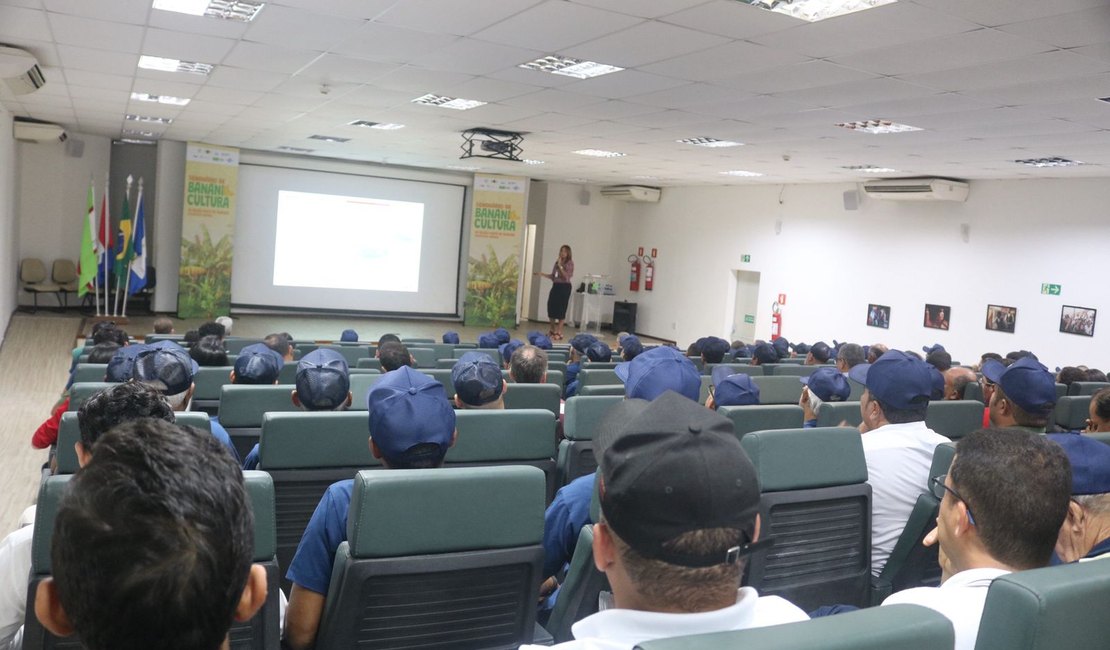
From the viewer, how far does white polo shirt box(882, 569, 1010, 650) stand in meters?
1.42

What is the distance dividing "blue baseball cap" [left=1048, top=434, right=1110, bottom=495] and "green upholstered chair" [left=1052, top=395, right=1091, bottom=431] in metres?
3.55

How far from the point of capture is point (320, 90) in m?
8.10

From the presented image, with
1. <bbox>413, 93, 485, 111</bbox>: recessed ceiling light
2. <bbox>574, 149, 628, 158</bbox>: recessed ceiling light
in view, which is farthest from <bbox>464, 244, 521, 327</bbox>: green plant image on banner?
<bbox>413, 93, 485, 111</bbox>: recessed ceiling light

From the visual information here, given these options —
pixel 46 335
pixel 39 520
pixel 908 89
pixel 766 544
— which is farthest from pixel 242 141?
pixel 766 544

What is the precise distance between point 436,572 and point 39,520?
808 mm

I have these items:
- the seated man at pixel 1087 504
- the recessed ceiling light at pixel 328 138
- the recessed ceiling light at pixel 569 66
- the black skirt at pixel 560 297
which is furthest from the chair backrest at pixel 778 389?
the black skirt at pixel 560 297

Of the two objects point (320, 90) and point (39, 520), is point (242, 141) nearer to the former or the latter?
point (320, 90)

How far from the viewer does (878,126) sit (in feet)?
26.0

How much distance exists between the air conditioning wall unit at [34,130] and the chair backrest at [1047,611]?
13563 millimetres

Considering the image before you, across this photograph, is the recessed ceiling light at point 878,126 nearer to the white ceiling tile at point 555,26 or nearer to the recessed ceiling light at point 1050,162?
the recessed ceiling light at point 1050,162

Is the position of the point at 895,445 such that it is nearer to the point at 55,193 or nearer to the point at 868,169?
the point at 868,169

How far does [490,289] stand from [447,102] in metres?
7.59

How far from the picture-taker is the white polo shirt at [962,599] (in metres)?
1.42

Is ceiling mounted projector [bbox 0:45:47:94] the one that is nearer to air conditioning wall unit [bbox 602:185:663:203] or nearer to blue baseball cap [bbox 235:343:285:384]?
blue baseball cap [bbox 235:343:285:384]
